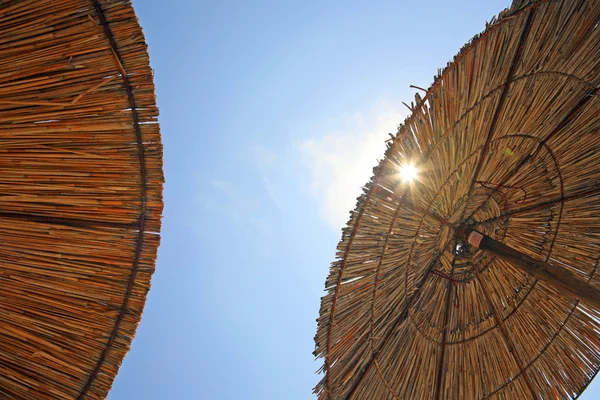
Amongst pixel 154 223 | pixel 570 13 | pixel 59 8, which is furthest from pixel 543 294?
pixel 59 8

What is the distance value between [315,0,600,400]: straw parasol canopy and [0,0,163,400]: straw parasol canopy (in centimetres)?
157

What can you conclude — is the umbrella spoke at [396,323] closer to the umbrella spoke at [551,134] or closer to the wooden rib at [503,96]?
the umbrella spoke at [551,134]

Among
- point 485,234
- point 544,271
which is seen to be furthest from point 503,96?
point 544,271

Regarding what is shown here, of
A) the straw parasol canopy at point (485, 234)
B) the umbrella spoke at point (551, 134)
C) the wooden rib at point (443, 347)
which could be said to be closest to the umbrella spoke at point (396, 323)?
the straw parasol canopy at point (485, 234)

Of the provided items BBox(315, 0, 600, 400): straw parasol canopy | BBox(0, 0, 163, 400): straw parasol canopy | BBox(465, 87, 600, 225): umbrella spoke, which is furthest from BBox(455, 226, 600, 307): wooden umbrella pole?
BBox(0, 0, 163, 400): straw parasol canopy

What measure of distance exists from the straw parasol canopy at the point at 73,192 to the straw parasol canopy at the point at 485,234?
1.57m

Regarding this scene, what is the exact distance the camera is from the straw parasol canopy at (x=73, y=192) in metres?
2.32

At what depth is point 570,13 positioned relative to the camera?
9.61 ft

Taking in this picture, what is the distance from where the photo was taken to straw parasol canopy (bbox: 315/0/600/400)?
2951 millimetres

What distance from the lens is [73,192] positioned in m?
2.71

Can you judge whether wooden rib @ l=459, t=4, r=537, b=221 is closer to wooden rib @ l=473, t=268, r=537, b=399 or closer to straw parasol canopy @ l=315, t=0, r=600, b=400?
straw parasol canopy @ l=315, t=0, r=600, b=400

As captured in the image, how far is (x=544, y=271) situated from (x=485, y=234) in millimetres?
1025

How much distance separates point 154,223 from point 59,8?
55.9 inches

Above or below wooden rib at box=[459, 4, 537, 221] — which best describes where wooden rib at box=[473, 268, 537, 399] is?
below
